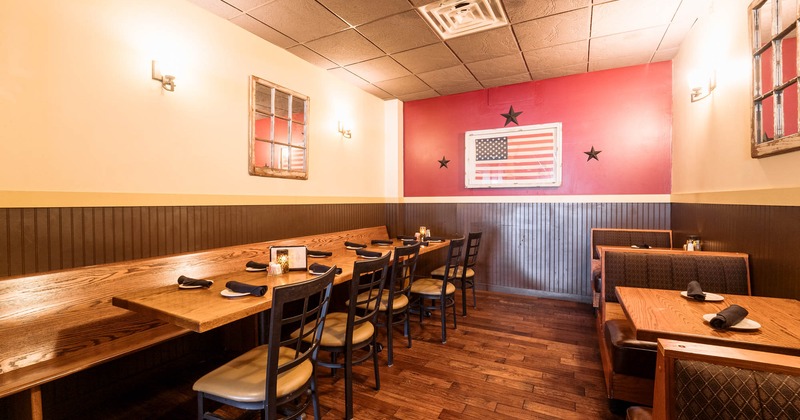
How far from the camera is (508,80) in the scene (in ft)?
15.8

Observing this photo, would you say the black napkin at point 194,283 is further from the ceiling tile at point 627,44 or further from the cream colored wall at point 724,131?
the ceiling tile at point 627,44

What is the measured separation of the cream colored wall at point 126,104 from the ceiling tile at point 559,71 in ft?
10.2

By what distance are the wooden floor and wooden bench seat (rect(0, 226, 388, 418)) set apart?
0.53m

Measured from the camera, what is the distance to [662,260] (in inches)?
101

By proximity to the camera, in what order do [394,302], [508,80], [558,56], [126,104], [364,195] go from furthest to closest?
[364,195] < [508,80] < [558,56] < [394,302] < [126,104]

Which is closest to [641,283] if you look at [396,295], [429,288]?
[429,288]

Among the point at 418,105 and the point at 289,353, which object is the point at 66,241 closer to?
the point at 289,353

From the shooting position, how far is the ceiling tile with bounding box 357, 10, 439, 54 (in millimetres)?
3256

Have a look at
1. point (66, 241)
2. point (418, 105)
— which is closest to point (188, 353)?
point (66, 241)

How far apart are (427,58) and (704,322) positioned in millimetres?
3603

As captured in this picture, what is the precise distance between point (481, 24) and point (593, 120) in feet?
7.31

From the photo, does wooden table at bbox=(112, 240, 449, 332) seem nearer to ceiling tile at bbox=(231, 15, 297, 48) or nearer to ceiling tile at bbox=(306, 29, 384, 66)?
ceiling tile at bbox=(231, 15, 297, 48)

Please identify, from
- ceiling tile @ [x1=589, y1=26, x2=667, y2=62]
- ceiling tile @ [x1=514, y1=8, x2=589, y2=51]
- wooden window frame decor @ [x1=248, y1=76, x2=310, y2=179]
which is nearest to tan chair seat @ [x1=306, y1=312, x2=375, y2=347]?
wooden window frame decor @ [x1=248, y1=76, x2=310, y2=179]

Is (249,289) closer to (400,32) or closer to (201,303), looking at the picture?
(201,303)
